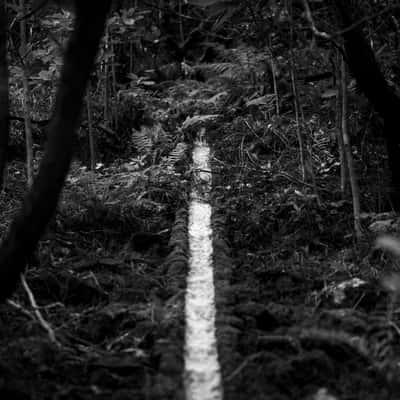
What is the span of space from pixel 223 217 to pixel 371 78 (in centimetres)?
296

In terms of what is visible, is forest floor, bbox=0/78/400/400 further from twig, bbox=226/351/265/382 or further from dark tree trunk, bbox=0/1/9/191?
dark tree trunk, bbox=0/1/9/191

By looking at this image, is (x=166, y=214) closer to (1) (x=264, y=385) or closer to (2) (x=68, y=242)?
(2) (x=68, y=242)

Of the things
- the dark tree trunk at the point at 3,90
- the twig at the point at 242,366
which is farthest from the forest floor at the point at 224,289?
the dark tree trunk at the point at 3,90

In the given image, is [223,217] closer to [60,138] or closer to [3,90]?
[3,90]

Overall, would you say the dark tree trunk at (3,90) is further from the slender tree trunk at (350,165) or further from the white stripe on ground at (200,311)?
the slender tree trunk at (350,165)

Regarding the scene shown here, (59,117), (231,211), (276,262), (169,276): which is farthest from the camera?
(231,211)

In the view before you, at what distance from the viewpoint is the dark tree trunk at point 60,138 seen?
420 cm

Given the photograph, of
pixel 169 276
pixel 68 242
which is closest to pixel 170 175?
pixel 68 242

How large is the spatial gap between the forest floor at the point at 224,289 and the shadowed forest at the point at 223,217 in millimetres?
23

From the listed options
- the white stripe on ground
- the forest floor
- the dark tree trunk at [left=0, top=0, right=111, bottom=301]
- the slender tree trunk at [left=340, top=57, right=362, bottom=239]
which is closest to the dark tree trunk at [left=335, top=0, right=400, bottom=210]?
the slender tree trunk at [left=340, top=57, right=362, bottom=239]

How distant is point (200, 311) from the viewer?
5980 millimetres

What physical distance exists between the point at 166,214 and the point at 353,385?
17.0 feet

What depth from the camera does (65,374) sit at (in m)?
4.89

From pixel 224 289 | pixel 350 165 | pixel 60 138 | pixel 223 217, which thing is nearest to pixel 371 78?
pixel 350 165
